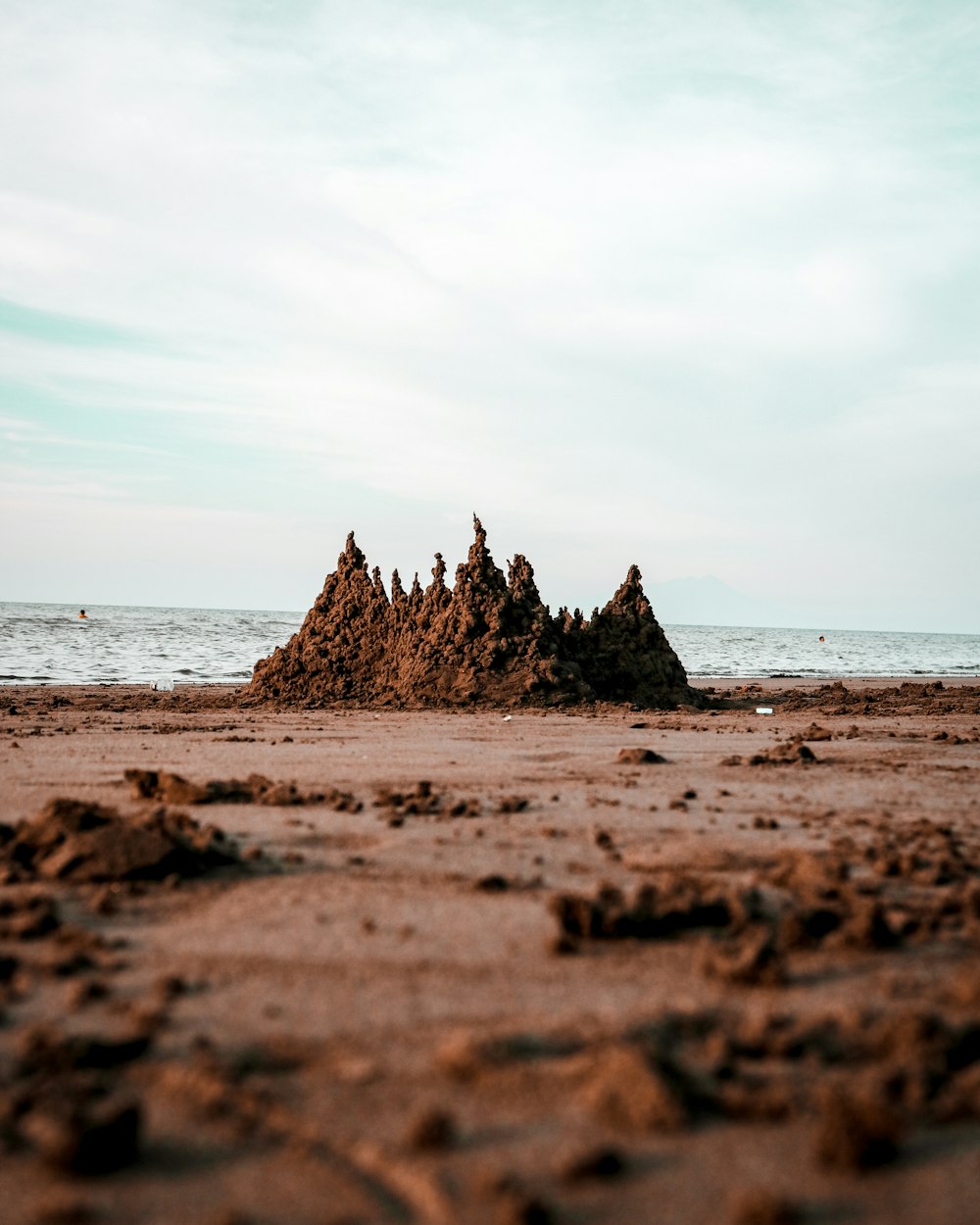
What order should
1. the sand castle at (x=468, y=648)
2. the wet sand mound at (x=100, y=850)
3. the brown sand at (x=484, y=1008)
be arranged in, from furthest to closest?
1. the sand castle at (x=468, y=648)
2. the wet sand mound at (x=100, y=850)
3. the brown sand at (x=484, y=1008)

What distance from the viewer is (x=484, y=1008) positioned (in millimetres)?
2828

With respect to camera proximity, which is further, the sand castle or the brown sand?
the sand castle

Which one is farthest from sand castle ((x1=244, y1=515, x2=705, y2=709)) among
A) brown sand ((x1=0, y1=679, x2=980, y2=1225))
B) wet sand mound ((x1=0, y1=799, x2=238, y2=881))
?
wet sand mound ((x1=0, y1=799, x2=238, y2=881))

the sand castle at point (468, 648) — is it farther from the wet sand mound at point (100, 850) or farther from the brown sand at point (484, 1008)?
the wet sand mound at point (100, 850)

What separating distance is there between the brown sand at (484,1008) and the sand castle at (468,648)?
275 inches

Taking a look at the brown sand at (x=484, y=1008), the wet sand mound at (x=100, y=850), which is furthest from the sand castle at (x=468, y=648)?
the wet sand mound at (x=100, y=850)

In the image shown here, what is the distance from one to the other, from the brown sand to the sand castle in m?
6.98

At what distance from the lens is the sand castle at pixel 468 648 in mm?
13070

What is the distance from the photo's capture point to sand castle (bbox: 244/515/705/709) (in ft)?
42.9

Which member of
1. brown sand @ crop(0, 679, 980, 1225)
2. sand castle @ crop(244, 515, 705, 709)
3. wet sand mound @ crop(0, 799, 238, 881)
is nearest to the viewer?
brown sand @ crop(0, 679, 980, 1225)

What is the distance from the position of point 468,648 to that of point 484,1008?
34.2 feet

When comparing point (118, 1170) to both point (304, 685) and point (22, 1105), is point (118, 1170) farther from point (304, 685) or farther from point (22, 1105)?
point (304, 685)

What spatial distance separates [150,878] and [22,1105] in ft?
6.03

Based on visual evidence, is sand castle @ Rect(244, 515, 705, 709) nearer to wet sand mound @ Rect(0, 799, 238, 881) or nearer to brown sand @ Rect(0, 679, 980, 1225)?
brown sand @ Rect(0, 679, 980, 1225)
